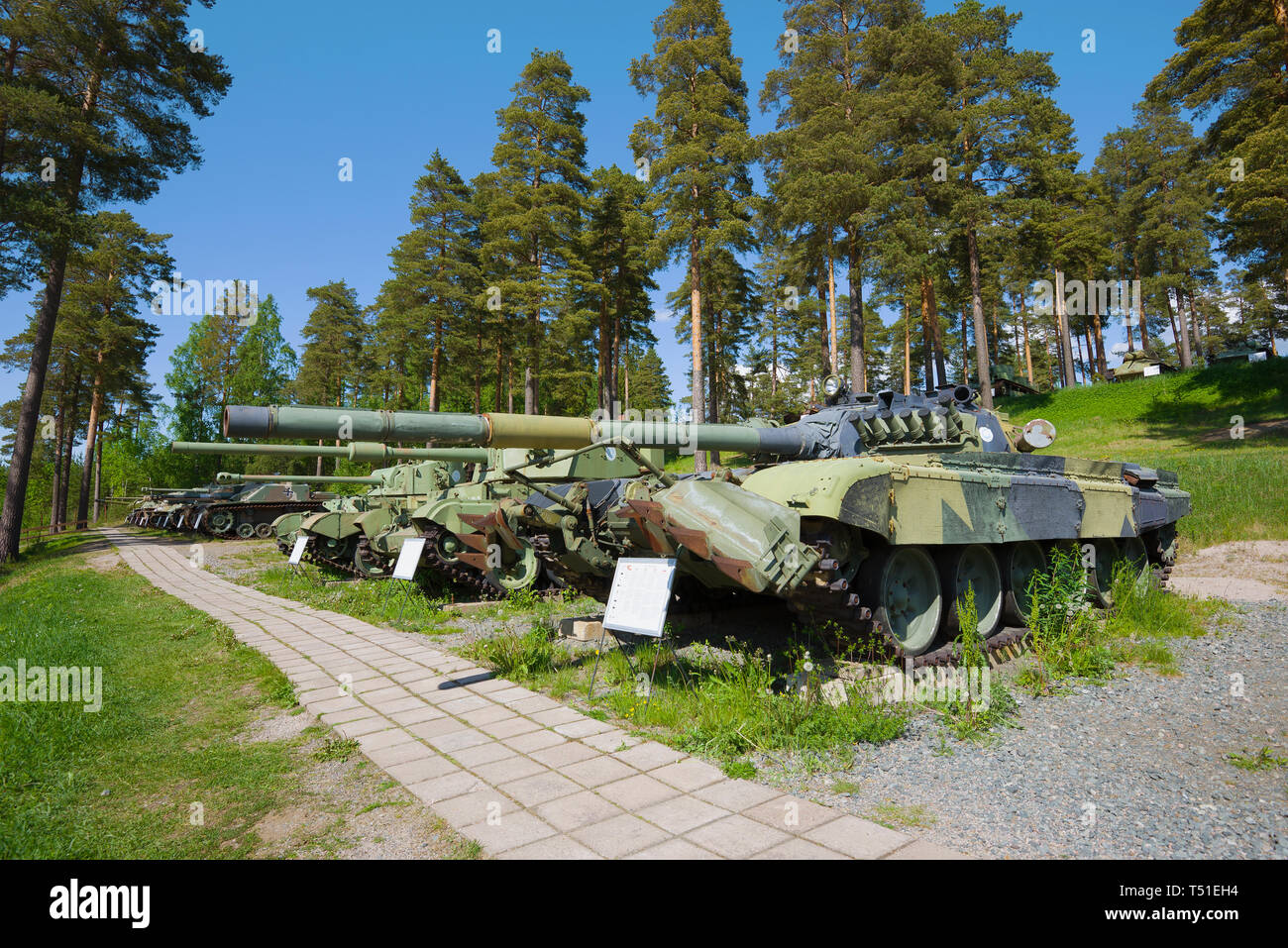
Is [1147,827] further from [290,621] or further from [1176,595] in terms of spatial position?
[290,621]

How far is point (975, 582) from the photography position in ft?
23.9

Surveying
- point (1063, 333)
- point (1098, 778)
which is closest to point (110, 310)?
point (1098, 778)

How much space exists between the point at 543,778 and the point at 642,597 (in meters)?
1.69

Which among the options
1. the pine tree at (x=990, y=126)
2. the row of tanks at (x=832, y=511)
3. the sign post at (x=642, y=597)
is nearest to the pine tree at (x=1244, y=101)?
the pine tree at (x=990, y=126)

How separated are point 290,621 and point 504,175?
73.3 ft

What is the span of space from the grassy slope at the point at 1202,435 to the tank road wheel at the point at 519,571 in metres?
12.1

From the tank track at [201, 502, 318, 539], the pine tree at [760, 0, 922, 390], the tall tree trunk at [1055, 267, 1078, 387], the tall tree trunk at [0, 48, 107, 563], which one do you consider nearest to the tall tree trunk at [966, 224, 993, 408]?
the pine tree at [760, 0, 922, 390]

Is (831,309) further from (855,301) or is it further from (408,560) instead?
(408,560)

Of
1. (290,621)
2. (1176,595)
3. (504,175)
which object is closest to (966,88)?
(504,175)

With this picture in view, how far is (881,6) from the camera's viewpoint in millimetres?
23531

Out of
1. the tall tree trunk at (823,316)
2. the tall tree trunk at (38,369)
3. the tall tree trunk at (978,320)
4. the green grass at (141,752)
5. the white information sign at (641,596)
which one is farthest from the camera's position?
the tall tree trunk at (823,316)

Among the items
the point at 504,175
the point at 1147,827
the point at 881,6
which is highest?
the point at 881,6

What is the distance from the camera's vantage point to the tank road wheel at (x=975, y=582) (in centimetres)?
671

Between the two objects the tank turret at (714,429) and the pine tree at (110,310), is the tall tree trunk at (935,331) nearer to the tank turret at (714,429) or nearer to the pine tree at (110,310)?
the tank turret at (714,429)
